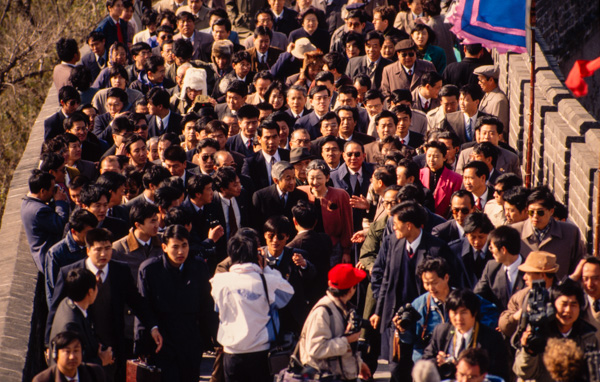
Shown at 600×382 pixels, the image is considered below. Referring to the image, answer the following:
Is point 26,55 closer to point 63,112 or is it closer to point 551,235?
point 63,112

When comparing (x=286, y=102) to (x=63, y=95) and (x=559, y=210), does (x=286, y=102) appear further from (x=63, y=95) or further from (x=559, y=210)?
(x=559, y=210)

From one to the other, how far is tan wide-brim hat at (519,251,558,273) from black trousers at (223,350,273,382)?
7.66 feet

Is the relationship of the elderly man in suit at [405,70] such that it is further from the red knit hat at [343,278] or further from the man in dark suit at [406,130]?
the red knit hat at [343,278]

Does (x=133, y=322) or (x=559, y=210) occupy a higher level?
(x=559, y=210)

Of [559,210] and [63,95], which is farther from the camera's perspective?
[63,95]

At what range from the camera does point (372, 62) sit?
15570 mm

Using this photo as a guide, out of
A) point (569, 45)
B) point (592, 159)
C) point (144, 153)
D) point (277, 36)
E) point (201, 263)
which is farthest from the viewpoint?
point (569, 45)

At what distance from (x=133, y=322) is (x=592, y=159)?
478cm

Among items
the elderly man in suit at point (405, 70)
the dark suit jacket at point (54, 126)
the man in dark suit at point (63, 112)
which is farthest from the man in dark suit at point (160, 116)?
the elderly man in suit at point (405, 70)

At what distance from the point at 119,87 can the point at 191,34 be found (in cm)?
271

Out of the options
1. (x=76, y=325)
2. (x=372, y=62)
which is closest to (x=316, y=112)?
(x=372, y=62)

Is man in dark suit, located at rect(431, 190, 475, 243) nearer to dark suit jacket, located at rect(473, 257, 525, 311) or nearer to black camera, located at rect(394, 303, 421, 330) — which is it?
dark suit jacket, located at rect(473, 257, 525, 311)

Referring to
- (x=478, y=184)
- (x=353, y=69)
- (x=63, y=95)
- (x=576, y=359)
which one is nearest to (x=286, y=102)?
(x=353, y=69)

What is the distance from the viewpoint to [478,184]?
428 inches
